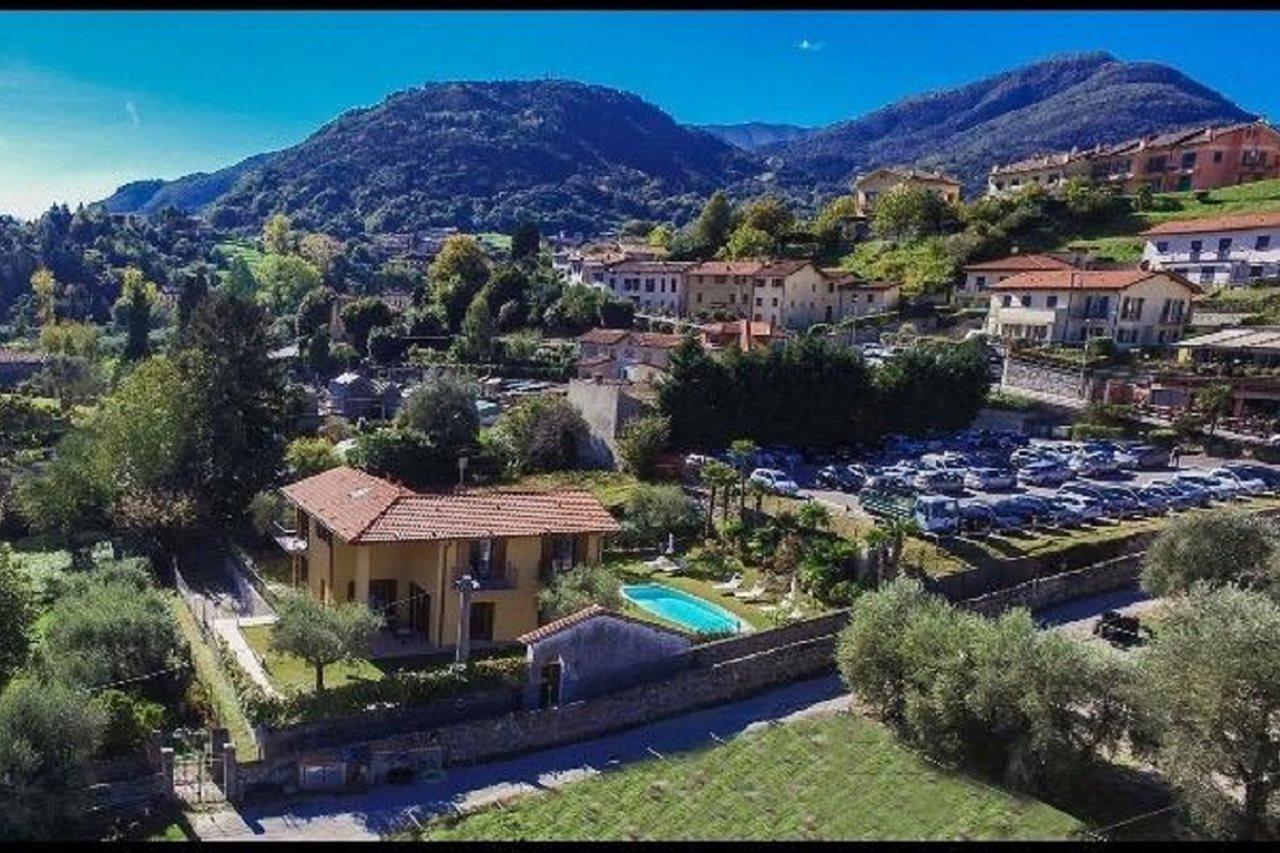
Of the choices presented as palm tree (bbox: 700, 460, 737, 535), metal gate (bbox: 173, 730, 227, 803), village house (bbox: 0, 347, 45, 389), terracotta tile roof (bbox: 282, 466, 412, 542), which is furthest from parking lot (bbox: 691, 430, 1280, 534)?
village house (bbox: 0, 347, 45, 389)

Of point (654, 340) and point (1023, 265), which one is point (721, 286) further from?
point (1023, 265)

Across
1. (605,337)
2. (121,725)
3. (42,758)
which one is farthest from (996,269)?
(42,758)

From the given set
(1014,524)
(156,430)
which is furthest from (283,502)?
(1014,524)

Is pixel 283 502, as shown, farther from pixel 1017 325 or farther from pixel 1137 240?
pixel 1137 240

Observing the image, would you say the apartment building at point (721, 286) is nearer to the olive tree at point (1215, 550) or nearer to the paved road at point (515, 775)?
the olive tree at point (1215, 550)

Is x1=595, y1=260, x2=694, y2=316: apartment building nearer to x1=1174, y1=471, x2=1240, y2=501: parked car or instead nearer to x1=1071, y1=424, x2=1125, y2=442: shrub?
x1=1071, y1=424, x2=1125, y2=442: shrub

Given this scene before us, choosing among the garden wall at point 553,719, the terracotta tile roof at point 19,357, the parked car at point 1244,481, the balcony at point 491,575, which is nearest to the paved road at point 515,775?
the garden wall at point 553,719
